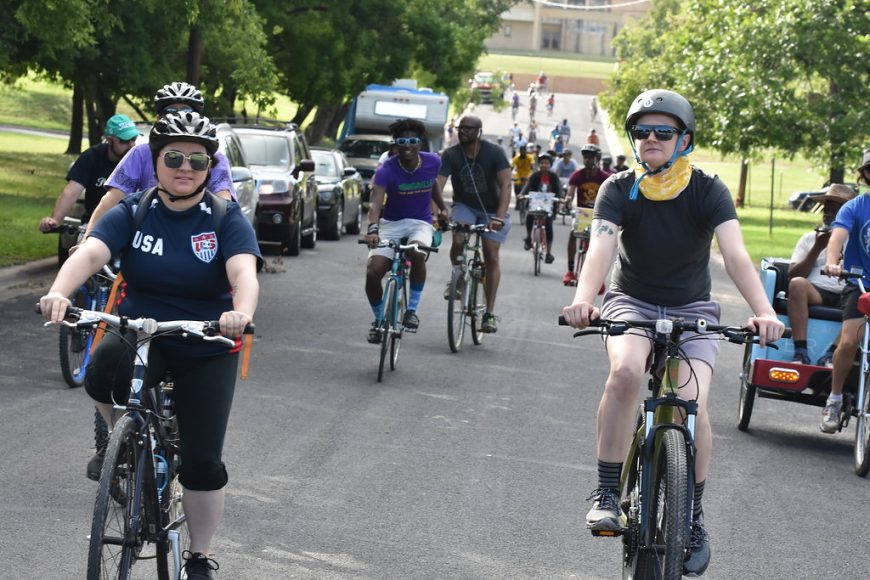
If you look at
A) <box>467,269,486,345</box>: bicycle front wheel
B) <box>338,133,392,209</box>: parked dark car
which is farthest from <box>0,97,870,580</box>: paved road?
<box>338,133,392,209</box>: parked dark car

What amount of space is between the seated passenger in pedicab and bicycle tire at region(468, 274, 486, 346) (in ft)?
11.9

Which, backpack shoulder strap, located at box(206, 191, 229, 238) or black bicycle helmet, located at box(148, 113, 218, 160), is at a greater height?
black bicycle helmet, located at box(148, 113, 218, 160)

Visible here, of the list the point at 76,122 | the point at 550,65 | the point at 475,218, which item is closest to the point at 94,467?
the point at 475,218

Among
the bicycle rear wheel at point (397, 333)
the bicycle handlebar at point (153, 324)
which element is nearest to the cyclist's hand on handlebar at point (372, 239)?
the bicycle rear wheel at point (397, 333)

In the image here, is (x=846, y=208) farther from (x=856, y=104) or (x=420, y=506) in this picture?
(x=856, y=104)

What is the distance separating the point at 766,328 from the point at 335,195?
21239 mm

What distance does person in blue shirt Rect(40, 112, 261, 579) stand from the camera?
531 centimetres

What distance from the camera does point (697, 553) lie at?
222 inches

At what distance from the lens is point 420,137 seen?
12.4 metres

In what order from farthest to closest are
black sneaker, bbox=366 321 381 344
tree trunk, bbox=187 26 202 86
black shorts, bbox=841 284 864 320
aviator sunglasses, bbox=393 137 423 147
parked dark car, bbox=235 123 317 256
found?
1. tree trunk, bbox=187 26 202 86
2. parked dark car, bbox=235 123 317 256
3. aviator sunglasses, bbox=393 137 423 147
4. black sneaker, bbox=366 321 381 344
5. black shorts, bbox=841 284 864 320

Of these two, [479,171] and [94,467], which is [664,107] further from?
[479,171]

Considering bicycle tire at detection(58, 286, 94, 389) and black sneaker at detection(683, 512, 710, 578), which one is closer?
black sneaker at detection(683, 512, 710, 578)

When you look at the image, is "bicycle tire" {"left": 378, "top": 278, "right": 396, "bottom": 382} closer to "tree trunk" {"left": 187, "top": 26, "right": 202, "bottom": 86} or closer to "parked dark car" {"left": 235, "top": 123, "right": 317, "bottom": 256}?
"parked dark car" {"left": 235, "top": 123, "right": 317, "bottom": 256}

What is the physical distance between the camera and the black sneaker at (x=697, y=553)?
561 centimetres
